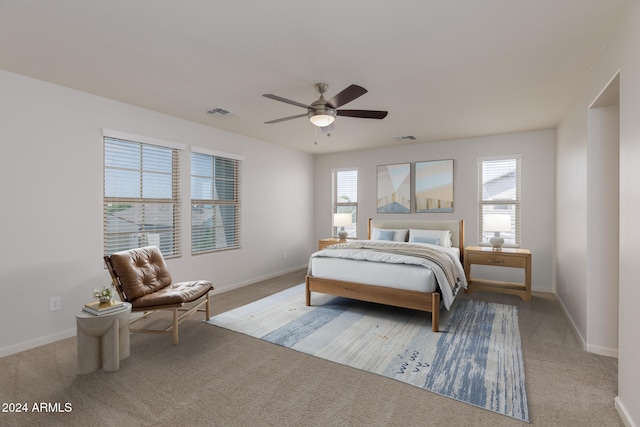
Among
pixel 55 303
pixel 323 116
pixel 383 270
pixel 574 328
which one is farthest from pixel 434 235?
pixel 55 303

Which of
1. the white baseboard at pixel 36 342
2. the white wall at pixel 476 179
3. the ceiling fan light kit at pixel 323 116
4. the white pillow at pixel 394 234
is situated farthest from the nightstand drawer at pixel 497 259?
the white baseboard at pixel 36 342

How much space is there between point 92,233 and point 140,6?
8.18ft

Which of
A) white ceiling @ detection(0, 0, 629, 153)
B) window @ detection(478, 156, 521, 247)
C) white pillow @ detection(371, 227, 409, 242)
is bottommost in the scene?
white pillow @ detection(371, 227, 409, 242)

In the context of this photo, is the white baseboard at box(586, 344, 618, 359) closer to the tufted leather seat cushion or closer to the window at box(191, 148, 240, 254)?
the tufted leather seat cushion

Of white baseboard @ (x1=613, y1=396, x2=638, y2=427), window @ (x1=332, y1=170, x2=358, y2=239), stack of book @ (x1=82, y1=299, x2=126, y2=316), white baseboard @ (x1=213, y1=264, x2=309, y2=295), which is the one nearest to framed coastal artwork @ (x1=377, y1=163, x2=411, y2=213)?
window @ (x1=332, y1=170, x2=358, y2=239)

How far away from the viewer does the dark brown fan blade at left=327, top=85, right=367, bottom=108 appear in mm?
2500

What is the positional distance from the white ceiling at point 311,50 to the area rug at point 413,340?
8.17 ft

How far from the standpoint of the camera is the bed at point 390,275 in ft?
11.1

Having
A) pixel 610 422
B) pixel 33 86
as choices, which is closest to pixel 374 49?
pixel 610 422

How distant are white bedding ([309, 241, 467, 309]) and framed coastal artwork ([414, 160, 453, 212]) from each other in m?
1.60

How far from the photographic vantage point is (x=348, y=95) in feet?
8.67

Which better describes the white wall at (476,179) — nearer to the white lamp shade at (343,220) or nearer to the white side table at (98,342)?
the white lamp shade at (343,220)

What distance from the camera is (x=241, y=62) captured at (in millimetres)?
2664

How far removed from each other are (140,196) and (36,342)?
1770 millimetres
